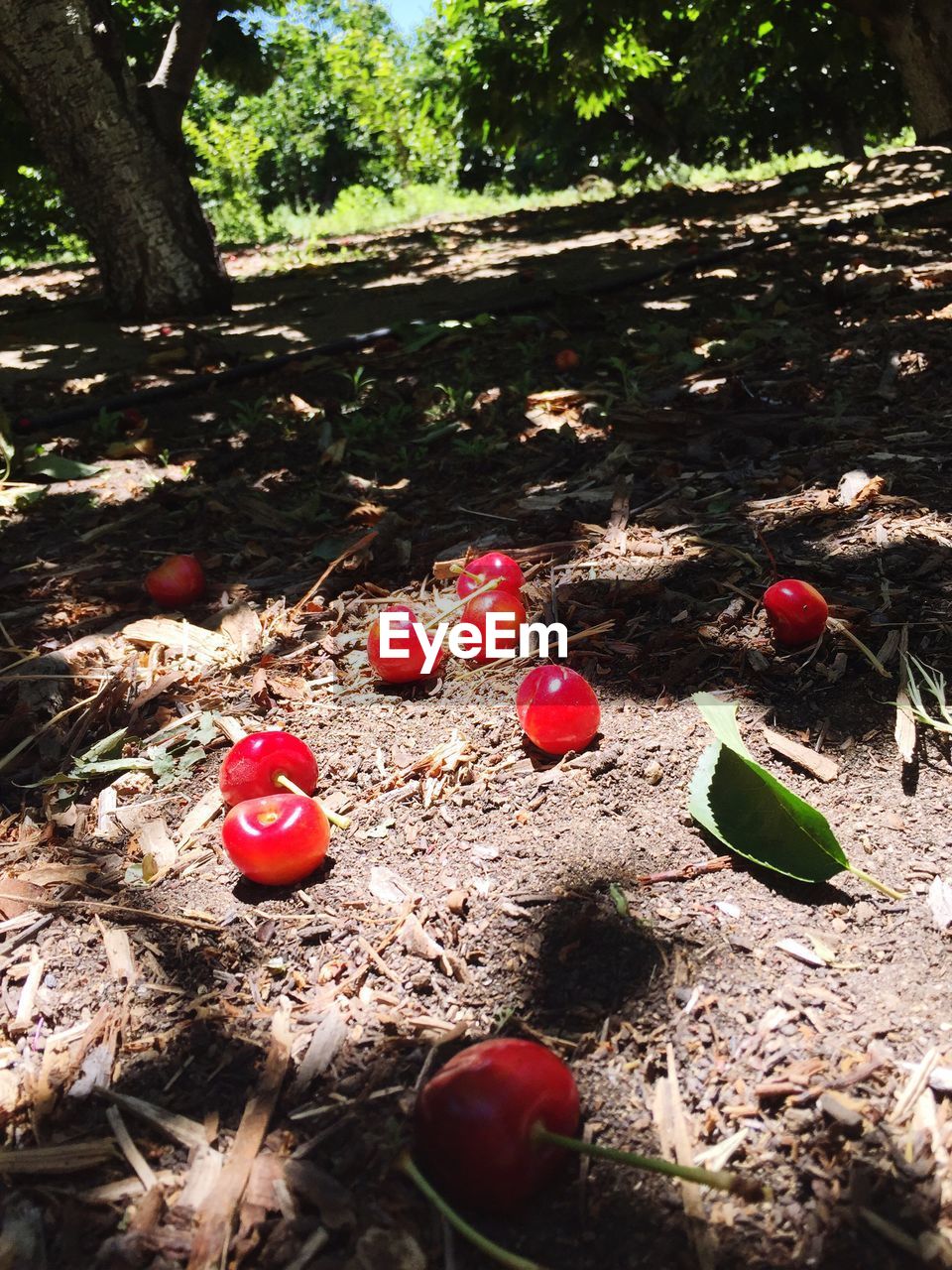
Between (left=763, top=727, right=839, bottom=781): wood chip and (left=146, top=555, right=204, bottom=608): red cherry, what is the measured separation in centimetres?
220

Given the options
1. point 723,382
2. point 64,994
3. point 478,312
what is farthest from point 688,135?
point 64,994

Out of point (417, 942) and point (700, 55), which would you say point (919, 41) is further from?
point (417, 942)

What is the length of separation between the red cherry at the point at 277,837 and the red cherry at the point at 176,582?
1532 mm

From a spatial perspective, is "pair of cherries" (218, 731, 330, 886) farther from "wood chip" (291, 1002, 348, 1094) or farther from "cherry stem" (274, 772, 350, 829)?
"wood chip" (291, 1002, 348, 1094)

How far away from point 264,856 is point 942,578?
6.87 feet

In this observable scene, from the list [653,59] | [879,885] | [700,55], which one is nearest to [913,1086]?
[879,885]

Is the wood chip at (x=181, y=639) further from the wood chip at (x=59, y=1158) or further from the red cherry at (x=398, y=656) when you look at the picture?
the wood chip at (x=59, y=1158)

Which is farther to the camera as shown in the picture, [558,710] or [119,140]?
[119,140]

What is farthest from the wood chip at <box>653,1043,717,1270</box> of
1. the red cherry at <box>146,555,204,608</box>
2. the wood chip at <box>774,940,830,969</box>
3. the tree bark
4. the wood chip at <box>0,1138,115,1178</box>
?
the tree bark

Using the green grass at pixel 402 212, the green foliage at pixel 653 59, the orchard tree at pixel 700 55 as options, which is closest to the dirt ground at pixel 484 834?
the orchard tree at pixel 700 55

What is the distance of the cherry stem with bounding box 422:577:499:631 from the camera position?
9.90 ft

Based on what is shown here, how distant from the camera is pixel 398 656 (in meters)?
2.88

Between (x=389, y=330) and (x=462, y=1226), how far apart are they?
551 centimetres

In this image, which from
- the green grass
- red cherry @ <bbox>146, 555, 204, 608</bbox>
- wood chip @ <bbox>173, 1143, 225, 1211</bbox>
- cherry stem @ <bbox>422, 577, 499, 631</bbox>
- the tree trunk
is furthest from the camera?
the green grass
